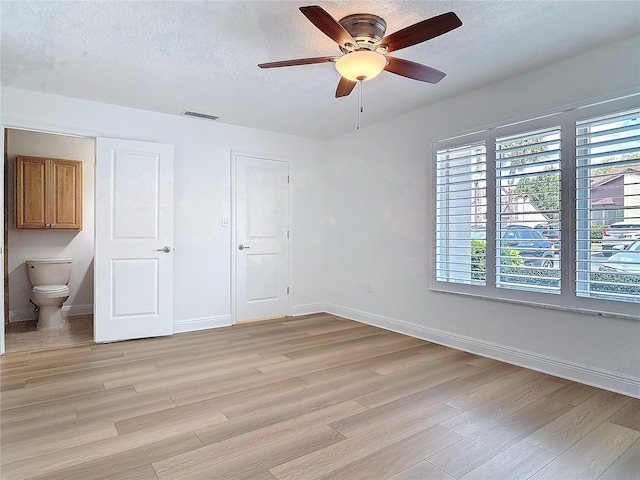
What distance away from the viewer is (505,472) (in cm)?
181

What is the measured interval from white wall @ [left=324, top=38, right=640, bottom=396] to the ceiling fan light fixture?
5.42 feet

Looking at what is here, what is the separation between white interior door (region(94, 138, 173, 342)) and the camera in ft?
13.1

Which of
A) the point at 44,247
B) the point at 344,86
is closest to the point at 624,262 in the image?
the point at 344,86

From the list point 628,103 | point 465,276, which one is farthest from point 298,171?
point 628,103

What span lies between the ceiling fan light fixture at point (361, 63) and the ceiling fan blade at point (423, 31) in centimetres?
10

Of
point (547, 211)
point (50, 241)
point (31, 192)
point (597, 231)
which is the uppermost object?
point (31, 192)

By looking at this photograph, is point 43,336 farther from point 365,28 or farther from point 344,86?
point 365,28

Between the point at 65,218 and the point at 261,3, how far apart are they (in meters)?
4.49

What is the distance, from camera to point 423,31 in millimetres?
2113

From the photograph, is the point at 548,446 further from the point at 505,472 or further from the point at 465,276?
the point at 465,276

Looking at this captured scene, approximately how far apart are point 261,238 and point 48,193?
2.94 meters

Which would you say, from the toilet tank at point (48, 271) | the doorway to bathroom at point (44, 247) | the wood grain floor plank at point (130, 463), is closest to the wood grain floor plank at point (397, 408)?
the wood grain floor plank at point (130, 463)

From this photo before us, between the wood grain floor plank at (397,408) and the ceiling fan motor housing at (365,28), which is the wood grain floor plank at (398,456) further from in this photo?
the ceiling fan motor housing at (365,28)

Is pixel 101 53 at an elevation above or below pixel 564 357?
above
